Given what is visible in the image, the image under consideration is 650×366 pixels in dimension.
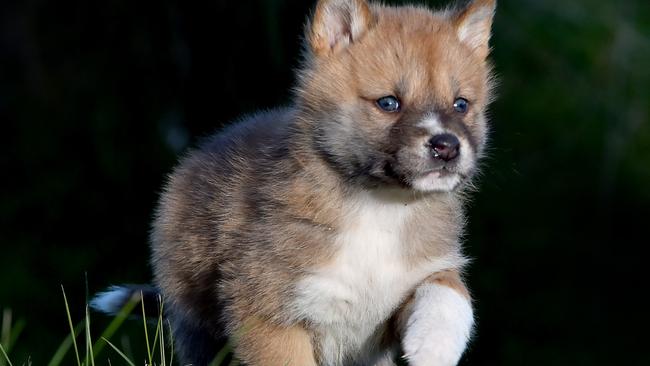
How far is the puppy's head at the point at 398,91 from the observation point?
5559 mm

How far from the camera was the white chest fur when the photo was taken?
5684 millimetres

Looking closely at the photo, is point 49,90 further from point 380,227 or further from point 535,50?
point 380,227

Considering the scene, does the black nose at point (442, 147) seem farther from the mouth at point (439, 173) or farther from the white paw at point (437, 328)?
the white paw at point (437, 328)

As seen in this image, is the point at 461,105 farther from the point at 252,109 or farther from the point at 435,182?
the point at 252,109

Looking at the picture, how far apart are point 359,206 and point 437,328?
0.66 m

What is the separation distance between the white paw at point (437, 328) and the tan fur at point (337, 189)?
14 centimetres

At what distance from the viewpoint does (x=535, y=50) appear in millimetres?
11680

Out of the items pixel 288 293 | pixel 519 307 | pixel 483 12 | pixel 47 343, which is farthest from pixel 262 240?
pixel 519 307

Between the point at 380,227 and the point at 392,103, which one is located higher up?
the point at 392,103

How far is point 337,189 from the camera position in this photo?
5812mm

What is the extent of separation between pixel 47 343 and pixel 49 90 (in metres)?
2.80

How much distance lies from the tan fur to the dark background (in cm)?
392

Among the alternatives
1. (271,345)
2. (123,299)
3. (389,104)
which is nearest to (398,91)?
(389,104)

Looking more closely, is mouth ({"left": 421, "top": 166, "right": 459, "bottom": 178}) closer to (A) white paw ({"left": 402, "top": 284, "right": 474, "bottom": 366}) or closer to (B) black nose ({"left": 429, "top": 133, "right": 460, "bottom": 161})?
(B) black nose ({"left": 429, "top": 133, "right": 460, "bottom": 161})
